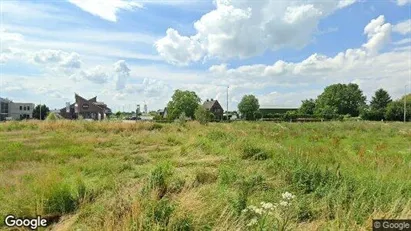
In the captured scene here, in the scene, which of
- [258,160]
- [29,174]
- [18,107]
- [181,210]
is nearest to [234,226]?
[181,210]

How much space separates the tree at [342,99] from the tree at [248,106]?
19035mm

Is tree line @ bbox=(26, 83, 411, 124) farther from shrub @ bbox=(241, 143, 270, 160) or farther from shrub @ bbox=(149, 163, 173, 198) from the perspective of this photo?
shrub @ bbox=(149, 163, 173, 198)

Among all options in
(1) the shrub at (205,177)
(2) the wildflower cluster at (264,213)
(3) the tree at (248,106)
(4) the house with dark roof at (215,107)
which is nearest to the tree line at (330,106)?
(3) the tree at (248,106)

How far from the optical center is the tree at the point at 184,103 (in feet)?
264

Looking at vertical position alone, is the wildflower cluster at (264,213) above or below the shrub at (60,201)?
above

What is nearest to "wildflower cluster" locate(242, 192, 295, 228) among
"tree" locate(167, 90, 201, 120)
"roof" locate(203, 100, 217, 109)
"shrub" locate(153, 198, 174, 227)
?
"shrub" locate(153, 198, 174, 227)

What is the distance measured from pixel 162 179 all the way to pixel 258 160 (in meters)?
5.12

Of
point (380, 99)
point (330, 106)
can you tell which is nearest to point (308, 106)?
point (330, 106)

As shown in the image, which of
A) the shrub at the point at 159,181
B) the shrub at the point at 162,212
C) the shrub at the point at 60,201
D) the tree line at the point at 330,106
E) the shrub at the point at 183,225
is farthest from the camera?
the tree line at the point at 330,106

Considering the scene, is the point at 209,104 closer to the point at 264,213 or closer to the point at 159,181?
the point at 159,181

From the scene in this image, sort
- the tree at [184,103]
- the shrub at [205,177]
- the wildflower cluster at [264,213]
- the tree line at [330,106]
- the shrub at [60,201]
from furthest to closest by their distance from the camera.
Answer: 1. the tree at [184,103]
2. the tree line at [330,106]
3. the shrub at [205,177]
4. the shrub at [60,201]
5. the wildflower cluster at [264,213]

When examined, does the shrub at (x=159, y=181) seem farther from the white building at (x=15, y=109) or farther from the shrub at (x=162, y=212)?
the white building at (x=15, y=109)

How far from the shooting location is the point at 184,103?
→ 267 ft

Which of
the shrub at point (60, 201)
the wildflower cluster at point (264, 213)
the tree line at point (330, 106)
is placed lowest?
the shrub at point (60, 201)
